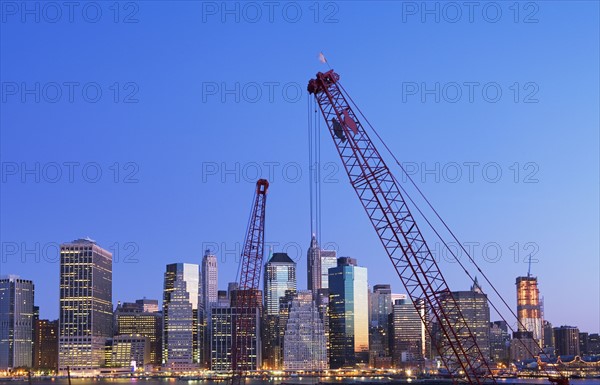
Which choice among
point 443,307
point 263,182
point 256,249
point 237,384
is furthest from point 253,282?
point 443,307

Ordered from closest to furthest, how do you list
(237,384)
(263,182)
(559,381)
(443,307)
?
(559,381), (443,307), (263,182), (237,384)

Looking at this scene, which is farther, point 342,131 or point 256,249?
point 256,249

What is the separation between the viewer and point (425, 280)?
83.1 m

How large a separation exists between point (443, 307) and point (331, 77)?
2354 centimetres

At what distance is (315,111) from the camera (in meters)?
83.3

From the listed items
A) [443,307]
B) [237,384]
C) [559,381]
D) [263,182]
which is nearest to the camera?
[559,381]

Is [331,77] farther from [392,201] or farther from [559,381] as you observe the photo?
[559,381]

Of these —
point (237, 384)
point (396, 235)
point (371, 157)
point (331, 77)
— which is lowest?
point (237, 384)

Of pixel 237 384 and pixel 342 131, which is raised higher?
pixel 342 131

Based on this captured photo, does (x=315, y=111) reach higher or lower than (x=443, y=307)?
higher

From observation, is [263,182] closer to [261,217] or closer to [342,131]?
[261,217]

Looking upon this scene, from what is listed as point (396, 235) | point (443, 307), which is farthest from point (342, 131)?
point (443, 307)

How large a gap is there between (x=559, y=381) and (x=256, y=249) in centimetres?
6895

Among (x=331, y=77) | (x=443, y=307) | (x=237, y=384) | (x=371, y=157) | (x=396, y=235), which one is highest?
(x=331, y=77)
